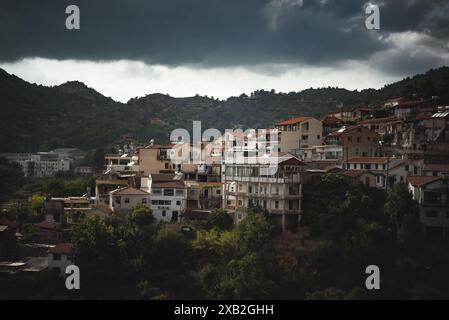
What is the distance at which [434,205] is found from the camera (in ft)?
96.9

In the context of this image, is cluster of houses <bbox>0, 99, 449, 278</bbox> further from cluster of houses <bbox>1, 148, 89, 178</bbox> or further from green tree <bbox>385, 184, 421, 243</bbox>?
cluster of houses <bbox>1, 148, 89, 178</bbox>

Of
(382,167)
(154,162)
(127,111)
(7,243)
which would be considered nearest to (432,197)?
(382,167)

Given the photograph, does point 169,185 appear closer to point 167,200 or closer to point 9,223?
point 167,200

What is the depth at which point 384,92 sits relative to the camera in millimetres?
71500

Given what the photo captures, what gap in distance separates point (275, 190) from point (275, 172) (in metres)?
0.86

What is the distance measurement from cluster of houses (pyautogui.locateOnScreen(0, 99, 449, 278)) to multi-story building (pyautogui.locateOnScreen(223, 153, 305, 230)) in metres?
0.05

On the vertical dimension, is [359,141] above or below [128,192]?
above

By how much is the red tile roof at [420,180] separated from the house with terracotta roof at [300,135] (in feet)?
28.6

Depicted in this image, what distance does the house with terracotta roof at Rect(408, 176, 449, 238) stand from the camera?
96.8ft

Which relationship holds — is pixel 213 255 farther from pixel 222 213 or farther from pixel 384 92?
pixel 384 92

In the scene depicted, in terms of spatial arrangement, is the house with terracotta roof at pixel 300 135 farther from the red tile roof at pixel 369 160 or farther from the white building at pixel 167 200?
the white building at pixel 167 200

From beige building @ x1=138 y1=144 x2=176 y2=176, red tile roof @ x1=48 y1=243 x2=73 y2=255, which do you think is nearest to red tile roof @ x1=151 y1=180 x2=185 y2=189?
beige building @ x1=138 y1=144 x2=176 y2=176

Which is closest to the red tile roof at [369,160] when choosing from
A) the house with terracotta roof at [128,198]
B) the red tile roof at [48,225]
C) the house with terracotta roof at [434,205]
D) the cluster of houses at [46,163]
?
the house with terracotta roof at [434,205]
